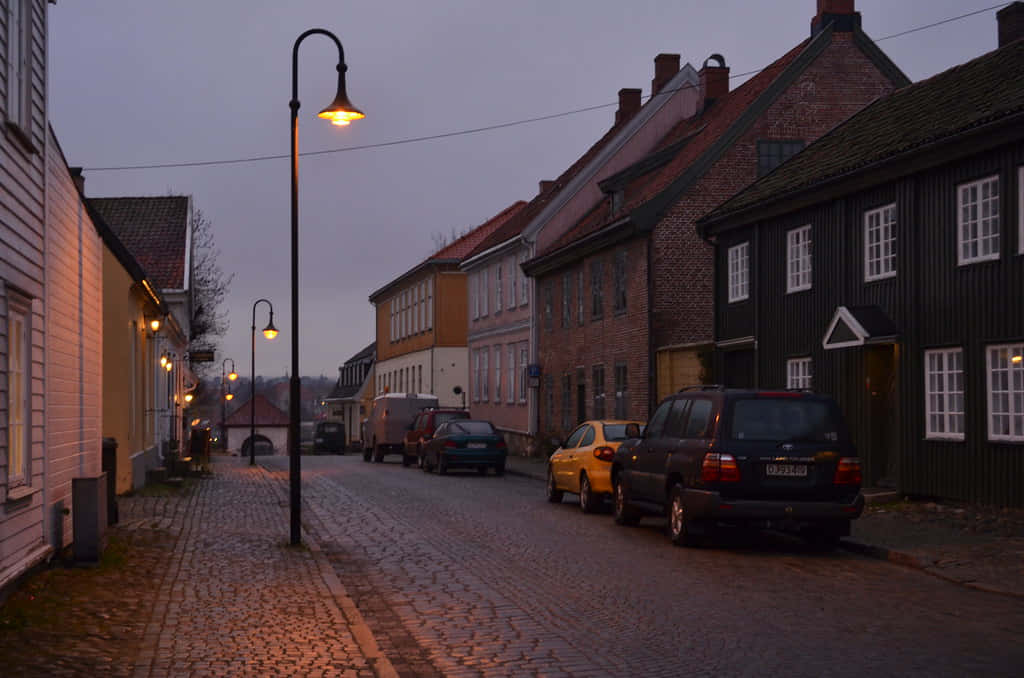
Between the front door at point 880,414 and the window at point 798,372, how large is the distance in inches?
82.1

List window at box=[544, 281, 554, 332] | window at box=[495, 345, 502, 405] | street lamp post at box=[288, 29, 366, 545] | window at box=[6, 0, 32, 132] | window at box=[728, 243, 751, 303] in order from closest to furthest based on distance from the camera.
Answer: window at box=[6, 0, 32, 132] → street lamp post at box=[288, 29, 366, 545] → window at box=[728, 243, 751, 303] → window at box=[544, 281, 554, 332] → window at box=[495, 345, 502, 405]

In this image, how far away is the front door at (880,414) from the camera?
74.0ft

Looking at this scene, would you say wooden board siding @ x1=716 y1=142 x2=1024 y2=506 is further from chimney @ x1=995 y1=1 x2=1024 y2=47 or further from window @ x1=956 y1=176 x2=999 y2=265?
chimney @ x1=995 y1=1 x2=1024 y2=47

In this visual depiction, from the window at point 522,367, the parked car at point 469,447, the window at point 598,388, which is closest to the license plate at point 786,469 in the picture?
the parked car at point 469,447

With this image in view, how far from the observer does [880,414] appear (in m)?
22.6

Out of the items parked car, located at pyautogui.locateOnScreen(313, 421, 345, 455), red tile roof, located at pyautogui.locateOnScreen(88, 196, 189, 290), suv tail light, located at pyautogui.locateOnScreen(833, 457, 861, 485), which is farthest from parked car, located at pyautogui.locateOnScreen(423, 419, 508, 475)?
parked car, located at pyautogui.locateOnScreen(313, 421, 345, 455)

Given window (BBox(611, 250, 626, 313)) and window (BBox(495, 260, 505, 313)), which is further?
window (BBox(495, 260, 505, 313))

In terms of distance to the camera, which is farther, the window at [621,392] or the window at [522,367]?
the window at [522,367]

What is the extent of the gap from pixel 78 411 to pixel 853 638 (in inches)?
349

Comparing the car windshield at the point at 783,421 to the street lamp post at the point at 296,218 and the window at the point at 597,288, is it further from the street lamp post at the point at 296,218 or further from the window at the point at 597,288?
the window at the point at 597,288

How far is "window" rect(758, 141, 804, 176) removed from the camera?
34656 mm

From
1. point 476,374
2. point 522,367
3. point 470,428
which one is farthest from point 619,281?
point 476,374

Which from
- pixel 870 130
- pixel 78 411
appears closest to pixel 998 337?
pixel 870 130

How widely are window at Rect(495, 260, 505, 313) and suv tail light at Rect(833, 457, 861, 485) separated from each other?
116 ft
